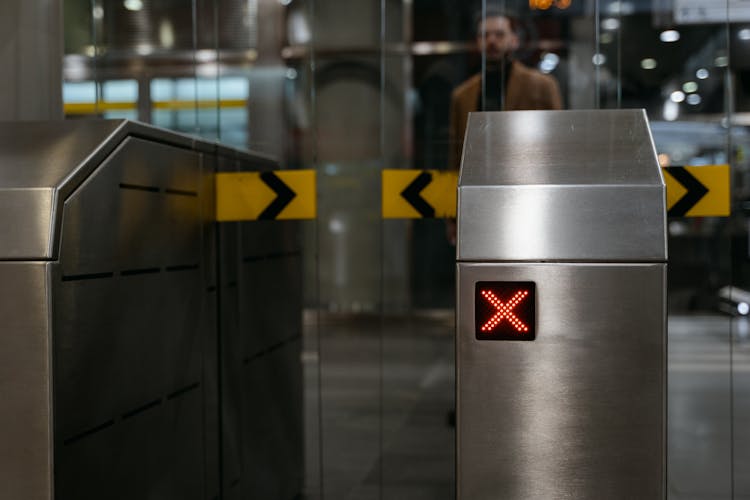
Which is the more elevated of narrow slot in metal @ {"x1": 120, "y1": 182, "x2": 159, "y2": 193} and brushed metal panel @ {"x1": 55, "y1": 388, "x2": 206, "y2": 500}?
narrow slot in metal @ {"x1": 120, "y1": 182, "x2": 159, "y2": 193}

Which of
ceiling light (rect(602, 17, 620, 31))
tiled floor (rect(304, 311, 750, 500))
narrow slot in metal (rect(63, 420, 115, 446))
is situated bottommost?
tiled floor (rect(304, 311, 750, 500))

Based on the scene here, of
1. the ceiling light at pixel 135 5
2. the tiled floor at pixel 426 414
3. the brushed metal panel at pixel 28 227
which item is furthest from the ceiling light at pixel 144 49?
the brushed metal panel at pixel 28 227

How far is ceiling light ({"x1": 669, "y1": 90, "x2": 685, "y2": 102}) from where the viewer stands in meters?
4.34

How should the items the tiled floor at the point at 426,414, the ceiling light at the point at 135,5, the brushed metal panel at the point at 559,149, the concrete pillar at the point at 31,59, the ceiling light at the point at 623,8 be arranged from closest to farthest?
the brushed metal panel at the point at 559,149 < the concrete pillar at the point at 31,59 < the tiled floor at the point at 426,414 < the ceiling light at the point at 623,8 < the ceiling light at the point at 135,5

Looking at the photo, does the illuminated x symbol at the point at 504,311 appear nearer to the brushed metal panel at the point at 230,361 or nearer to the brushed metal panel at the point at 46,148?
the brushed metal panel at the point at 46,148

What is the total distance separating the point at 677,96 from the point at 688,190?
1.09 m

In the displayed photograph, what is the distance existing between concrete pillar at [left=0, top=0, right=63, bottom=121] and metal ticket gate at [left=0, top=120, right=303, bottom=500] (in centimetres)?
71

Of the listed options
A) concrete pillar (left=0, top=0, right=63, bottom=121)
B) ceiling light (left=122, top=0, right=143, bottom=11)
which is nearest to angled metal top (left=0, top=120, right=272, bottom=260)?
concrete pillar (left=0, top=0, right=63, bottom=121)

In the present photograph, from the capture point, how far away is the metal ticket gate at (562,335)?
2.35 m

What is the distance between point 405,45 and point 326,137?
803 mm

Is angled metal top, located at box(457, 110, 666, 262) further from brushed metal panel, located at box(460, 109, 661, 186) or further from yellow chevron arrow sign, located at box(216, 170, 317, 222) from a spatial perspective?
yellow chevron arrow sign, located at box(216, 170, 317, 222)

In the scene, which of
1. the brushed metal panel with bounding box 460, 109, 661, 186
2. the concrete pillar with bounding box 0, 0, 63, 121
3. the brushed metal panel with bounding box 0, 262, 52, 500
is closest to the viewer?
the brushed metal panel with bounding box 0, 262, 52, 500

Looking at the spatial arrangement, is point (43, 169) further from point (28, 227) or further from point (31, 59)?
point (31, 59)

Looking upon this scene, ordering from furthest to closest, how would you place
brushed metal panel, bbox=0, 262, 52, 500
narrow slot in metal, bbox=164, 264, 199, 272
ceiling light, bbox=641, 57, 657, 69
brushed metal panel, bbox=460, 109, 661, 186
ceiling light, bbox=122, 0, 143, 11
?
1. ceiling light, bbox=122, 0, 143, 11
2. ceiling light, bbox=641, 57, 657, 69
3. narrow slot in metal, bbox=164, 264, 199, 272
4. brushed metal panel, bbox=460, 109, 661, 186
5. brushed metal panel, bbox=0, 262, 52, 500
